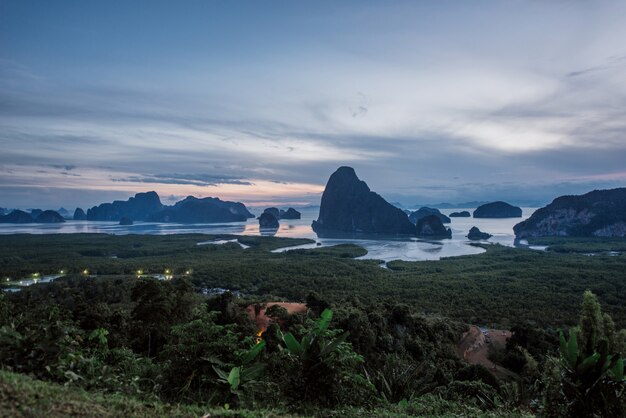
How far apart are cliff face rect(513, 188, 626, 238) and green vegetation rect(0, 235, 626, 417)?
55189mm

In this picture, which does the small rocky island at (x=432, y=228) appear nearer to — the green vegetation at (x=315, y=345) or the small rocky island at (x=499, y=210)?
the green vegetation at (x=315, y=345)

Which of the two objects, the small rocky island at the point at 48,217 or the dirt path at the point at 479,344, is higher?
the small rocky island at the point at 48,217

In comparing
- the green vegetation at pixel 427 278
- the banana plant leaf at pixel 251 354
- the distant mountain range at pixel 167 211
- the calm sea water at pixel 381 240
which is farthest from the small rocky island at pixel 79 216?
the banana plant leaf at pixel 251 354

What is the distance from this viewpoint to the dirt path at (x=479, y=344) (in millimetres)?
15180

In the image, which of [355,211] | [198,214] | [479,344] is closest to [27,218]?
[198,214]

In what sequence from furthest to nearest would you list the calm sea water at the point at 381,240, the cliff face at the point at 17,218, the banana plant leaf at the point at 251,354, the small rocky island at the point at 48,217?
the small rocky island at the point at 48,217 → the cliff face at the point at 17,218 → the calm sea water at the point at 381,240 → the banana plant leaf at the point at 251,354

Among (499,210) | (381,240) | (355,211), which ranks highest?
(499,210)

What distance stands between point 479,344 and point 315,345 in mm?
13670

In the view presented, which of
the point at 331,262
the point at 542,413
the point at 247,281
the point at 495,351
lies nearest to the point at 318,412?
the point at 542,413

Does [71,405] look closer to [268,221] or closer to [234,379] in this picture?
[234,379]

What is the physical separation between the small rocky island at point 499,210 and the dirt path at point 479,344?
174965 millimetres

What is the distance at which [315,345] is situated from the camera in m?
5.23

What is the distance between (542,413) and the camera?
15.1 feet

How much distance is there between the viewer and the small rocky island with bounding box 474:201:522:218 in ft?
575
